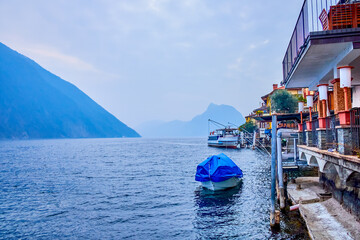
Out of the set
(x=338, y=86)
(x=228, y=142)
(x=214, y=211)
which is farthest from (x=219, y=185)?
(x=228, y=142)

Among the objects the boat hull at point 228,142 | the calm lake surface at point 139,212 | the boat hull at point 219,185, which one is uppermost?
the boat hull at point 228,142

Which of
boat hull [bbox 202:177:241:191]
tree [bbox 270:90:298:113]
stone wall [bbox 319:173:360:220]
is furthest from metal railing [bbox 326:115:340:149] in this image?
tree [bbox 270:90:298:113]

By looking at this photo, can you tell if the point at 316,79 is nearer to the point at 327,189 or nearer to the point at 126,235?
the point at 327,189

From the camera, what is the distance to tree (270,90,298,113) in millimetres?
58391

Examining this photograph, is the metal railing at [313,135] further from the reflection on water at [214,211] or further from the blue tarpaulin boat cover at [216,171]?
the blue tarpaulin boat cover at [216,171]

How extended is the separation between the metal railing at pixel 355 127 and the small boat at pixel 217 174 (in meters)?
13.1

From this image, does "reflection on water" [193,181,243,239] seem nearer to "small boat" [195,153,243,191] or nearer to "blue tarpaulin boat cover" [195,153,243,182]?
"small boat" [195,153,243,191]

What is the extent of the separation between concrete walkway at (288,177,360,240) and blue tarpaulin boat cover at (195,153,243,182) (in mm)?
6158

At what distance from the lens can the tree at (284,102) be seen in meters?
58.4

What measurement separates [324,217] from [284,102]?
5037 centimetres

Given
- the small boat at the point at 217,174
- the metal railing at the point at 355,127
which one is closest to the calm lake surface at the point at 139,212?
the small boat at the point at 217,174

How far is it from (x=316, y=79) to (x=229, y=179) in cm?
991

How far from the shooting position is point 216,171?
22.1 meters

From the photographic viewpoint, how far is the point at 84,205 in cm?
1952
